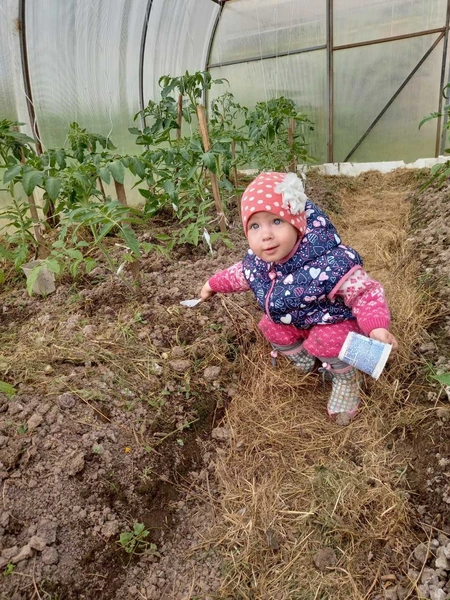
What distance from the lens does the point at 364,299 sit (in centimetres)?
121

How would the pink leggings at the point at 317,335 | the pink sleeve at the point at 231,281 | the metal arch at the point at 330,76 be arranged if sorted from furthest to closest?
the metal arch at the point at 330,76 < the pink sleeve at the point at 231,281 < the pink leggings at the point at 317,335

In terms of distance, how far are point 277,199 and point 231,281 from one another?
392 millimetres

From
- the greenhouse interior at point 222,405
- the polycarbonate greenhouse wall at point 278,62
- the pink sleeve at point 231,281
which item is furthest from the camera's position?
the polycarbonate greenhouse wall at point 278,62

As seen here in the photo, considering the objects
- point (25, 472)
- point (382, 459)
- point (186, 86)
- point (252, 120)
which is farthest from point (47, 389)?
point (252, 120)

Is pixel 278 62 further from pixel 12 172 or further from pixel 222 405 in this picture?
pixel 222 405

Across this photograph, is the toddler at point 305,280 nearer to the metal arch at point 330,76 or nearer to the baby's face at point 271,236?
the baby's face at point 271,236

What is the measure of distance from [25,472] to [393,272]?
188 cm

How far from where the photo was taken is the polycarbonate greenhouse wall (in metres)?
3.35

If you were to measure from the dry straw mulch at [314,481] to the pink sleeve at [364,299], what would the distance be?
0.38 metres

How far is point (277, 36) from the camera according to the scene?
5109 millimetres

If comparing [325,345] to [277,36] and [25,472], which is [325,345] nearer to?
[25,472]

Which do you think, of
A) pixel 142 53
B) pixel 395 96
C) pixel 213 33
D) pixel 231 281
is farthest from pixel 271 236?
pixel 213 33

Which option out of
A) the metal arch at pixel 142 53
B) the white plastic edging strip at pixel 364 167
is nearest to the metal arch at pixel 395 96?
the white plastic edging strip at pixel 364 167

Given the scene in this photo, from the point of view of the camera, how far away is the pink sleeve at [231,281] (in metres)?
1.45
